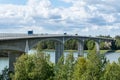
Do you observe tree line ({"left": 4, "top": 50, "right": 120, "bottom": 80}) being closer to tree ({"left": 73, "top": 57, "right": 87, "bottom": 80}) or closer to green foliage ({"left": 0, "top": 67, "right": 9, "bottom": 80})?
tree ({"left": 73, "top": 57, "right": 87, "bottom": 80})

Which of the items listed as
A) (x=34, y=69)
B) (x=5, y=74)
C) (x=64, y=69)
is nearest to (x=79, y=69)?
A: (x=64, y=69)

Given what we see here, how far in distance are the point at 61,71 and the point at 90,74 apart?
438 cm

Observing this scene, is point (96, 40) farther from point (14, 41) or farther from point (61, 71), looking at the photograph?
point (61, 71)

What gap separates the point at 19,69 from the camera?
44062 mm

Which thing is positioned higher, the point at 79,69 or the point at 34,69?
the point at 34,69

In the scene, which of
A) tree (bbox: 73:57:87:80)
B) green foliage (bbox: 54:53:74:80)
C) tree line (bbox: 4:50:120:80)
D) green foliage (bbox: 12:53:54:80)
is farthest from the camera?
green foliage (bbox: 54:53:74:80)

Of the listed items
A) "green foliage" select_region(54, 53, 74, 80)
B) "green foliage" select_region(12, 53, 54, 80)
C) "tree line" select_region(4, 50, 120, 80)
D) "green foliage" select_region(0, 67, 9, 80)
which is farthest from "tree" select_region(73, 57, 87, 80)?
"green foliage" select_region(0, 67, 9, 80)

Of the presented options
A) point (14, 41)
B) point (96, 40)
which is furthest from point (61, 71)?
point (96, 40)

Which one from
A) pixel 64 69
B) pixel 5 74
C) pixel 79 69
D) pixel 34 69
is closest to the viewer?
pixel 79 69

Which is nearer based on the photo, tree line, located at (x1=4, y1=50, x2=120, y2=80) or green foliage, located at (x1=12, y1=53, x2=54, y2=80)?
tree line, located at (x1=4, y1=50, x2=120, y2=80)

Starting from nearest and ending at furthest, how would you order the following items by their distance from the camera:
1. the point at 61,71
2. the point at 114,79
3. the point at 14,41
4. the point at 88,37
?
the point at 114,79 < the point at 61,71 < the point at 14,41 < the point at 88,37

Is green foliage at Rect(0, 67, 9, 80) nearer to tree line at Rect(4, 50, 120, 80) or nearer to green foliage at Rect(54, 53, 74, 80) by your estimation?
tree line at Rect(4, 50, 120, 80)

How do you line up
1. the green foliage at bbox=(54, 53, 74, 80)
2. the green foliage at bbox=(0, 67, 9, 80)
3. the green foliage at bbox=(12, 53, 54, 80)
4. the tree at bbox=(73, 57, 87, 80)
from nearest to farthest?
1. the tree at bbox=(73, 57, 87, 80)
2. the green foliage at bbox=(12, 53, 54, 80)
3. the green foliage at bbox=(54, 53, 74, 80)
4. the green foliage at bbox=(0, 67, 9, 80)

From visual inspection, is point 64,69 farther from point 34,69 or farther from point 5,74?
point 5,74
